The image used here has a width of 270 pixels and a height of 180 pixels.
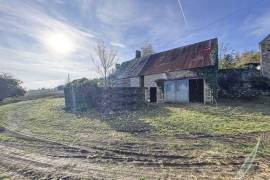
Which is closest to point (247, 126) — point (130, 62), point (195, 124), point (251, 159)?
point (195, 124)

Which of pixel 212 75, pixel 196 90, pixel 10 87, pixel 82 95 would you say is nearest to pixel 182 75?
pixel 196 90

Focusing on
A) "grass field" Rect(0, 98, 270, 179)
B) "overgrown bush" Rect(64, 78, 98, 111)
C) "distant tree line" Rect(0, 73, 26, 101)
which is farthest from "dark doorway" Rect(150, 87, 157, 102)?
"distant tree line" Rect(0, 73, 26, 101)

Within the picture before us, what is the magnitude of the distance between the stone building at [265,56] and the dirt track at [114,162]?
17.8 metres

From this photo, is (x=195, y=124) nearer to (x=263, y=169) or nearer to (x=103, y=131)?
(x=103, y=131)

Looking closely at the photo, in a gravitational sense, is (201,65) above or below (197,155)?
above

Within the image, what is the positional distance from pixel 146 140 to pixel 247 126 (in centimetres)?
452

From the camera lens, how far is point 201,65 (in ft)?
58.0

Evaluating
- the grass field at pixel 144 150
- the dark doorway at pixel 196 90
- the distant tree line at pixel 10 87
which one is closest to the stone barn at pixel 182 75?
the dark doorway at pixel 196 90

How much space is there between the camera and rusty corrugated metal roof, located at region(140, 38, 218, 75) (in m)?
18.3

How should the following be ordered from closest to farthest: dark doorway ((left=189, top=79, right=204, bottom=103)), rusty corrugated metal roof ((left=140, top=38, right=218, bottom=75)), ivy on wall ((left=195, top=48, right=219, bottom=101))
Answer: ivy on wall ((left=195, top=48, right=219, bottom=101)), dark doorway ((left=189, top=79, right=204, bottom=103)), rusty corrugated metal roof ((left=140, top=38, right=218, bottom=75))

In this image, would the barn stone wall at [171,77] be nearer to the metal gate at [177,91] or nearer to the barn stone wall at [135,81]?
the metal gate at [177,91]

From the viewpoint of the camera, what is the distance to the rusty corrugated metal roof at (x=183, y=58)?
18.3 meters

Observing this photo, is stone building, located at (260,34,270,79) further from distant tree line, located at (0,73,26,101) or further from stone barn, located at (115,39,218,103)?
distant tree line, located at (0,73,26,101)

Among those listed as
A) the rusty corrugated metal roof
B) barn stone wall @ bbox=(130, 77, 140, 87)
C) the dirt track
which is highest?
the rusty corrugated metal roof
